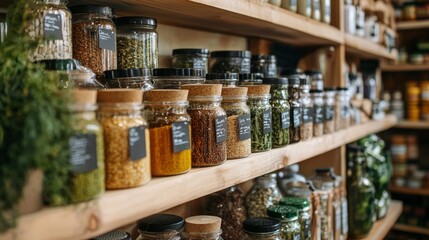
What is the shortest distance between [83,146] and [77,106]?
0.06m

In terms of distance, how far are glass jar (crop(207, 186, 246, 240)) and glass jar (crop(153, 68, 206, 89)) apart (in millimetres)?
464

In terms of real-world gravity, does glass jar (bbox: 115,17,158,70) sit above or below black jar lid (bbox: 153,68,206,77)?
above

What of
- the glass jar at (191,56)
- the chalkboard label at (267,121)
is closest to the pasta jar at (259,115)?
the chalkboard label at (267,121)

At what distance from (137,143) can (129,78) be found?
0.56 ft

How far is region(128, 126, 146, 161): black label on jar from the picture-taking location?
719mm

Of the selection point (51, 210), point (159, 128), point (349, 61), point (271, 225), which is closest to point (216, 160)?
point (159, 128)

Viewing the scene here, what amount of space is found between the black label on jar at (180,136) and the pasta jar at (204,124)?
66 millimetres

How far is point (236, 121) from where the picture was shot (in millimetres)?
1008

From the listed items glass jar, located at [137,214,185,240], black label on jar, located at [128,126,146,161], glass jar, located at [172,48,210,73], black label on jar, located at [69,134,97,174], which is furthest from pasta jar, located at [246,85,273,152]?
black label on jar, located at [69,134,97,174]

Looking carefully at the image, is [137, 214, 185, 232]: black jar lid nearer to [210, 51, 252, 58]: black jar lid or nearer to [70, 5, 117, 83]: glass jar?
[70, 5, 117, 83]: glass jar

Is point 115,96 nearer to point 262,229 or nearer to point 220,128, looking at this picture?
point 220,128

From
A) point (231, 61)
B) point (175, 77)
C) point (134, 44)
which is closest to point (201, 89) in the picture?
point (175, 77)

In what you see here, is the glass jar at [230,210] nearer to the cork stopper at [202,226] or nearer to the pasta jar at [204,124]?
the cork stopper at [202,226]

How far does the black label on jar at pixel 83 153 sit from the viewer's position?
0.61m
